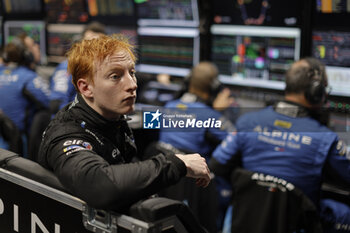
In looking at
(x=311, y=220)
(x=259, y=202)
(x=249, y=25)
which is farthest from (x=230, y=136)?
(x=249, y=25)

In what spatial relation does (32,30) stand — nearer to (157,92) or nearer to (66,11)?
(66,11)

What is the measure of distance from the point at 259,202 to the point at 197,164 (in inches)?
38.3

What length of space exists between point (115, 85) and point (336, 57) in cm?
221

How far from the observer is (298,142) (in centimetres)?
215

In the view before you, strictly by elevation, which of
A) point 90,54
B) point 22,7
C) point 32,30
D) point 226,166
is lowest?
point 226,166

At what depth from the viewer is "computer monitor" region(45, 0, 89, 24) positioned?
4.91 meters

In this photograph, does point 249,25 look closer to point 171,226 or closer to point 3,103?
point 3,103

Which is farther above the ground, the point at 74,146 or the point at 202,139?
the point at 74,146

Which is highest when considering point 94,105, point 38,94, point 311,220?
point 94,105

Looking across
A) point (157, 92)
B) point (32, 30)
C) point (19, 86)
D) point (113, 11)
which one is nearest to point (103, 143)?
point (19, 86)

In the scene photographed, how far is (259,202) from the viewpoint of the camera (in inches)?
86.6

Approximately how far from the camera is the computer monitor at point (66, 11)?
4.91 metres

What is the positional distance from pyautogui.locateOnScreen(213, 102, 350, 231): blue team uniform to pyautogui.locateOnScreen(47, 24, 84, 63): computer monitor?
319cm

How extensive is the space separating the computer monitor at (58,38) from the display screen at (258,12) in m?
1.80
